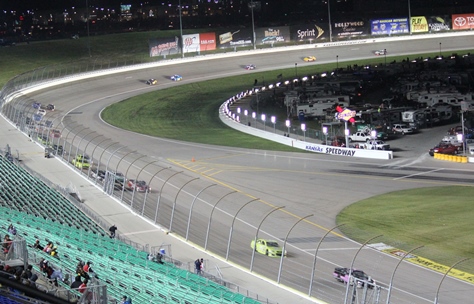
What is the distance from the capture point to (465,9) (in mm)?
138875

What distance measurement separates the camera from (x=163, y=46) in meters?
125

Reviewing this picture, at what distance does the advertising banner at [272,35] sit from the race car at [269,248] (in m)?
95.9

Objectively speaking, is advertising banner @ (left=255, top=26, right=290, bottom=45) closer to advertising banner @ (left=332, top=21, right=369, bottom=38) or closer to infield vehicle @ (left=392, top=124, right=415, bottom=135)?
advertising banner @ (left=332, top=21, right=369, bottom=38)

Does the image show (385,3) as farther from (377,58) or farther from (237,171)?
(237,171)

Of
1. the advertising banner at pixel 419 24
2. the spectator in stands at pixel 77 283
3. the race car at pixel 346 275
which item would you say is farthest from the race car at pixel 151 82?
the spectator in stands at pixel 77 283

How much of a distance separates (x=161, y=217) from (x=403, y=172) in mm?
22172

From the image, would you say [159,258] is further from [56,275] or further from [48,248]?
[56,275]

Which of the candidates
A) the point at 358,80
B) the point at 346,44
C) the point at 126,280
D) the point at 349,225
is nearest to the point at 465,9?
the point at 346,44

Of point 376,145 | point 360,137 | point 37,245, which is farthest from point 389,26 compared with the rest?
point 37,245

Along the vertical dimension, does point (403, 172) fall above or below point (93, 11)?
below

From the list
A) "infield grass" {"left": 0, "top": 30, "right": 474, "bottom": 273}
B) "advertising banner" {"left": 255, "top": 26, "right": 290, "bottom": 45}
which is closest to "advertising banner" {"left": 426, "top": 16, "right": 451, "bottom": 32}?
"infield grass" {"left": 0, "top": 30, "right": 474, "bottom": 273}

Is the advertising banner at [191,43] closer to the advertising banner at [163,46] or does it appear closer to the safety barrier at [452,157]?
the advertising banner at [163,46]

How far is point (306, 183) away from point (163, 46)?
72192 millimetres

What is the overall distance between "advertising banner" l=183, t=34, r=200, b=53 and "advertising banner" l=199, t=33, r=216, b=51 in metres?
0.68
